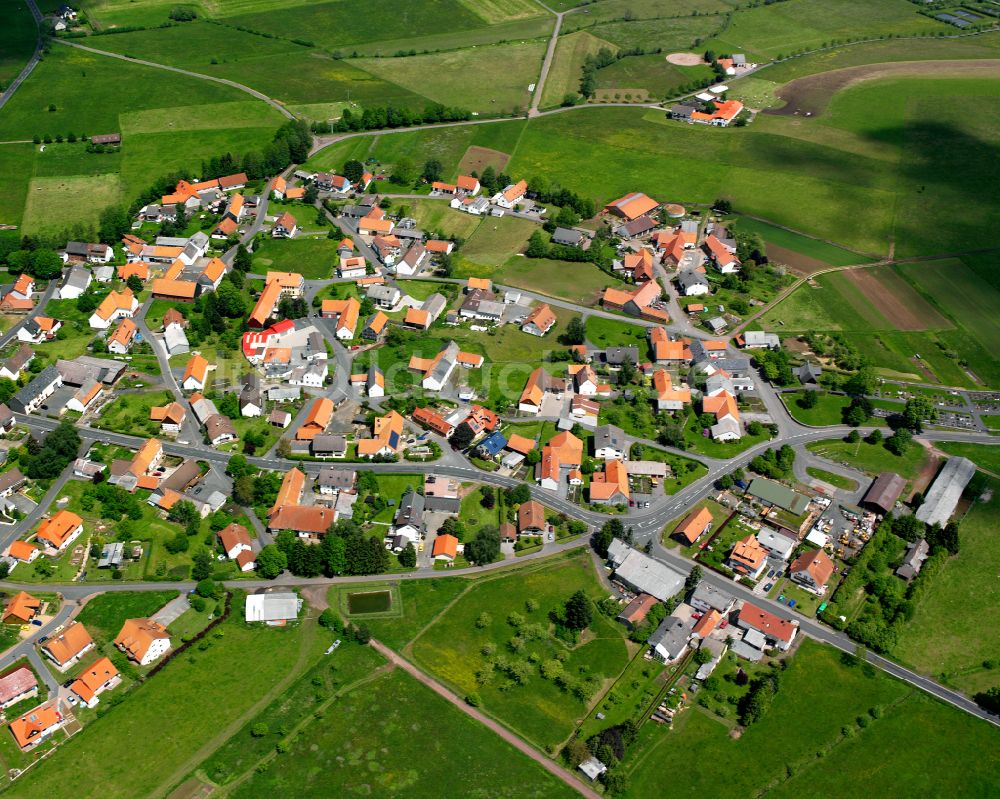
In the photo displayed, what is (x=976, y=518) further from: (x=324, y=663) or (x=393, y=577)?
(x=324, y=663)

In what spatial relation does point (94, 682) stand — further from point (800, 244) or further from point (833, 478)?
point (800, 244)

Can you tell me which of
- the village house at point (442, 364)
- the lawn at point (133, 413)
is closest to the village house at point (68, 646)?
the lawn at point (133, 413)

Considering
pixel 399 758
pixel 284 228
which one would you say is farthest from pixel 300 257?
pixel 399 758

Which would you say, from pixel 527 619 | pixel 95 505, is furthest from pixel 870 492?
pixel 95 505

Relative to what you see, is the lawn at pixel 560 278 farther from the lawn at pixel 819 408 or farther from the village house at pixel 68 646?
the village house at pixel 68 646

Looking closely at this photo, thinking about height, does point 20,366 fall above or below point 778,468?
above

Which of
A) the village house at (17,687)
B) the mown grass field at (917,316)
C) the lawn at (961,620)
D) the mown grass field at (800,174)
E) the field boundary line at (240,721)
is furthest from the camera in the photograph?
the mown grass field at (800,174)

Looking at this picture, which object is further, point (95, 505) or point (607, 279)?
point (607, 279)
